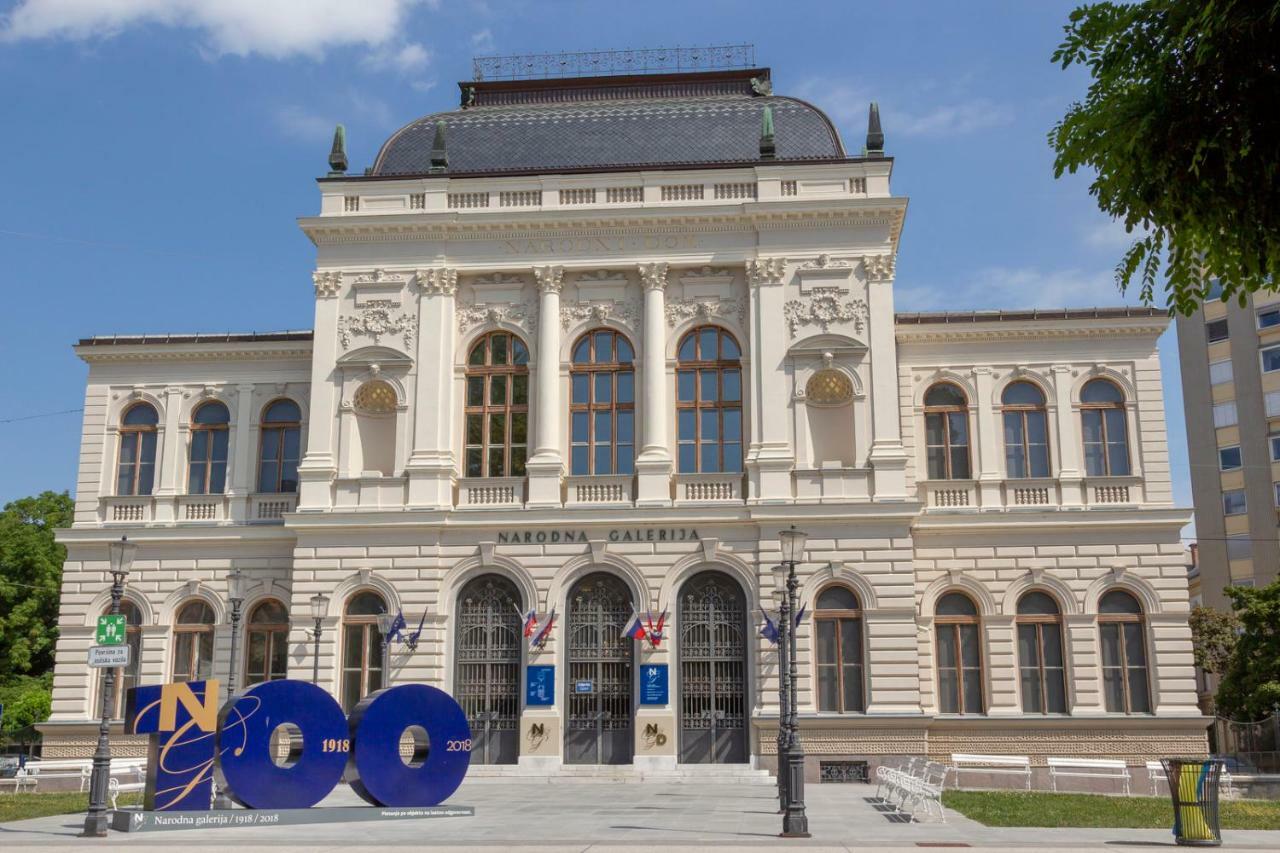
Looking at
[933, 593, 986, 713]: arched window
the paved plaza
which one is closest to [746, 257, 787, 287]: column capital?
[933, 593, 986, 713]: arched window

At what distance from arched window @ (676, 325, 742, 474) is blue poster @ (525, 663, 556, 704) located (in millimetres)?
6425

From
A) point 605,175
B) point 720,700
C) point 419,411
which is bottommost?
point 720,700

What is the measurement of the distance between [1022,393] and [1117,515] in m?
4.34

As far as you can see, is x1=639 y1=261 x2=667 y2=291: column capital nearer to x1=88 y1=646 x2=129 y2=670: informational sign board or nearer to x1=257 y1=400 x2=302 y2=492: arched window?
x1=257 y1=400 x2=302 y2=492: arched window

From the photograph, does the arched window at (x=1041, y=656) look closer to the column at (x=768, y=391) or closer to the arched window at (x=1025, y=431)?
the arched window at (x=1025, y=431)

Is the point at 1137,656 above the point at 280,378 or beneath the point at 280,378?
beneath

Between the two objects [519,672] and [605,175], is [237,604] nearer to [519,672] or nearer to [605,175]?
[519,672]

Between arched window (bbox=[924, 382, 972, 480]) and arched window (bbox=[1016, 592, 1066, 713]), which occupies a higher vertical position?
arched window (bbox=[924, 382, 972, 480])

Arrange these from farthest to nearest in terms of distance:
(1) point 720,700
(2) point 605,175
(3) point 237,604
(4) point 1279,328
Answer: (4) point 1279,328 < (2) point 605,175 < (1) point 720,700 < (3) point 237,604

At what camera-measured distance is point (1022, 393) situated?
3744 cm

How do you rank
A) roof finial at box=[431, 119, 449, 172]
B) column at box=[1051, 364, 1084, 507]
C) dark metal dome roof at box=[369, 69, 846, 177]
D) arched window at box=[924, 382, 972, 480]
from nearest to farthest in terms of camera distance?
column at box=[1051, 364, 1084, 507]
arched window at box=[924, 382, 972, 480]
roof finial at box=[431, 119, 449, 172]
dark metal dome roof at box=[369, 69, 846, 177]

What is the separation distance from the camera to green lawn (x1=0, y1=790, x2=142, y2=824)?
24.9 metres

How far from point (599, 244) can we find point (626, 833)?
1993 centimetres

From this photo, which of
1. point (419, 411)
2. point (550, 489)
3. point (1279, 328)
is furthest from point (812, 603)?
point (1279, 328)
